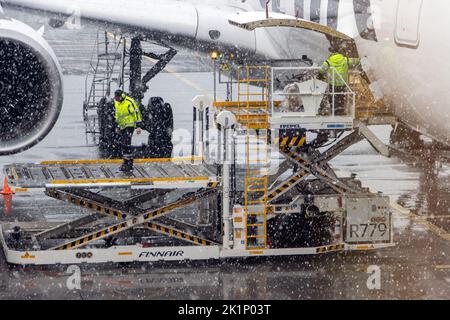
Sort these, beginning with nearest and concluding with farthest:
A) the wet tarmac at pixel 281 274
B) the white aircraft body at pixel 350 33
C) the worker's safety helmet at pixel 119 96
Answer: the wet tarmac at pixel 281 274 → the white aircraft body at pixel 350 33 → the worker's safety helmet at pixel 119 96

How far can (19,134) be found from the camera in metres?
14.9

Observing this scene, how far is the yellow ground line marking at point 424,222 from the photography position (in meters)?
15.4

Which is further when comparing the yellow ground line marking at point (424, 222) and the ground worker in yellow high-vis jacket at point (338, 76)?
the yellow ground line marking at point (424, 222)

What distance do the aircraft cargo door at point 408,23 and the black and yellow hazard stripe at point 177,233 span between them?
3.60m

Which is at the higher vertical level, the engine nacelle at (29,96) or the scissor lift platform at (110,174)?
the engine nacelle at (29,96)

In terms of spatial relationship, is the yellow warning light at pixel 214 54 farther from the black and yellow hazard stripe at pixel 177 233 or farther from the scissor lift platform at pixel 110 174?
the black and yellow hazard stripe at pixel 177 233

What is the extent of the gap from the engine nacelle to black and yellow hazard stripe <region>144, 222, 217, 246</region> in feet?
7.20

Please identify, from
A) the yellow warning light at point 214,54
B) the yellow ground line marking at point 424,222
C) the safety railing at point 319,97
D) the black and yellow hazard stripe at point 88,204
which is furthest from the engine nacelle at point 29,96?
the yellow ground line marking at point 424,222

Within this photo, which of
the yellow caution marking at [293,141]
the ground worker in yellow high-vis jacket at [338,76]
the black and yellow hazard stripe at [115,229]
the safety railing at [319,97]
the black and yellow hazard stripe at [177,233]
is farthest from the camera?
the ground worker in yellow high-vis jacket at [338,76]

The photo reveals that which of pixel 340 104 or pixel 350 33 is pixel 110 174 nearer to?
pixel 340 104

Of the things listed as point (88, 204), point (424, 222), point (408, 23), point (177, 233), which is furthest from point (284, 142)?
point (424, 222)

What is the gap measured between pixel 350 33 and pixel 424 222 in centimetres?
310
